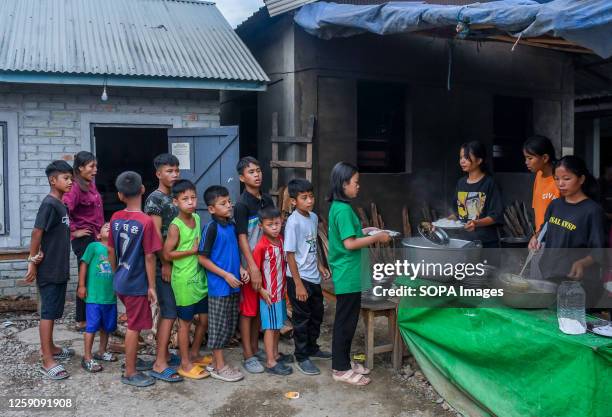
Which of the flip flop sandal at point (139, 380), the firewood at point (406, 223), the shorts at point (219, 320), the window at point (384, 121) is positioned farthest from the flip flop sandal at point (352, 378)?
the window at point (384, 121)

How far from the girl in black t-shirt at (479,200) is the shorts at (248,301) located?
189cm

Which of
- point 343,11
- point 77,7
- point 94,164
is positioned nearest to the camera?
point 94,164

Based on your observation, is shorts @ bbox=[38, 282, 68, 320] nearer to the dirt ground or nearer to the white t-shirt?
the dirt ground

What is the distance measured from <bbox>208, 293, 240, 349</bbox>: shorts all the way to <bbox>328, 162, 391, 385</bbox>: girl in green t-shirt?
0.86 metres

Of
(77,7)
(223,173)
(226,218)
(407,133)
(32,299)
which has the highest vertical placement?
(77,7)

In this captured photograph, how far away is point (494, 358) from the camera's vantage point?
3.59 meters

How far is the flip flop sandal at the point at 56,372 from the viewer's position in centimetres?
450

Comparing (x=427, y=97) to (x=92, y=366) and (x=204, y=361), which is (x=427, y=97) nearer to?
(x=204, y=361)

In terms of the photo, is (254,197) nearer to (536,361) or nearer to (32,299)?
(536,361)

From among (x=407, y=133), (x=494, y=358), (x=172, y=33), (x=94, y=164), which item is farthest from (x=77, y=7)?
(x=494, y=358)

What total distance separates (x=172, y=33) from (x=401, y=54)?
335 centimetres

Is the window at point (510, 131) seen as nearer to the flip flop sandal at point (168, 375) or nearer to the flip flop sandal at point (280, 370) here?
the flip flop sandal at point (280, 370)

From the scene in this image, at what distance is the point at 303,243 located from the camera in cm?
452

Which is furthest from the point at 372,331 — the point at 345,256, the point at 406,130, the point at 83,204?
the point at 406,130
